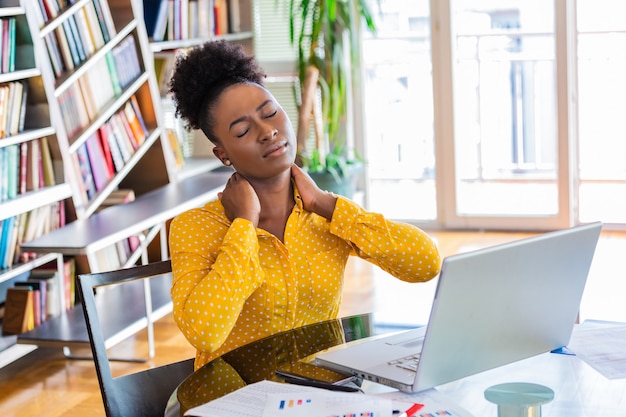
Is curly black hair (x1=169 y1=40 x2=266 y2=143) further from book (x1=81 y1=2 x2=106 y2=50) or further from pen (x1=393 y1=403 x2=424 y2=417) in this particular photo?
book (x1=81 y1=2 x2=106 y2=50)

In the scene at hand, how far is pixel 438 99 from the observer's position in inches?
207

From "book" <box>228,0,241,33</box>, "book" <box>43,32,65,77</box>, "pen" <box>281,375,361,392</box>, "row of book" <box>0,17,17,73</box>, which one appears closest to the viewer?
"pen" <box>281,375,361,392</box>

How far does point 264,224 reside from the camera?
77.8 inches

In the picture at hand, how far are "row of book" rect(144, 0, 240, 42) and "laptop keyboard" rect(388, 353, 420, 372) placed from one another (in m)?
3.23

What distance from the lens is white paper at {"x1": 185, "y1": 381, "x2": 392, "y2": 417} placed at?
1.33 m

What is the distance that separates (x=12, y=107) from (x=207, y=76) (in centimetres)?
178

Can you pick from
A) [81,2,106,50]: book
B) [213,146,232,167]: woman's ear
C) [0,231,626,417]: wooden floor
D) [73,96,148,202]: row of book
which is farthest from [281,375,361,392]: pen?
[81,2,106,50]: book

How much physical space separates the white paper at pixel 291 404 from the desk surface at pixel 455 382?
0.09m

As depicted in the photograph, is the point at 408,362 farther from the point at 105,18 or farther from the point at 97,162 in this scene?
the point at 105,18

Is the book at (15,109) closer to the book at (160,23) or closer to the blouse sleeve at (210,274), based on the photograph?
the book at (160,23)

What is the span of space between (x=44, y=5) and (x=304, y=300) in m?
2.22

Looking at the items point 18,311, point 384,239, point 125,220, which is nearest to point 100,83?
point 125,220

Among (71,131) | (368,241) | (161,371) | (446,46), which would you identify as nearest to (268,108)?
(368,241)

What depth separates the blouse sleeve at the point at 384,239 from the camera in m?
1.93
